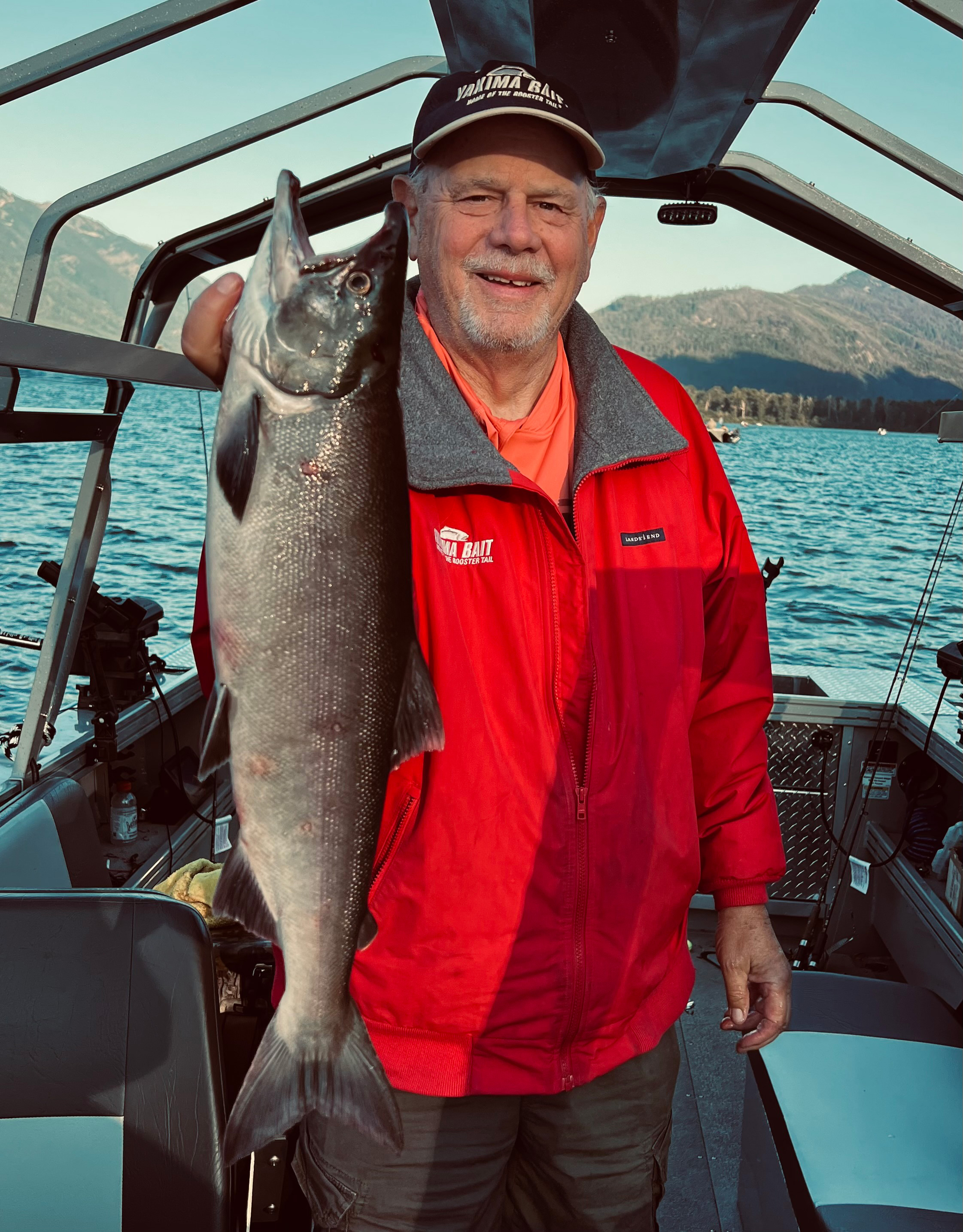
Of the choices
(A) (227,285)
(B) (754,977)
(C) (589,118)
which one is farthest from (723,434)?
(A) (227,285)

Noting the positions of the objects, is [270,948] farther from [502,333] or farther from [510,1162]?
[502,333]

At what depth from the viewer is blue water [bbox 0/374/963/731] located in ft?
60.7

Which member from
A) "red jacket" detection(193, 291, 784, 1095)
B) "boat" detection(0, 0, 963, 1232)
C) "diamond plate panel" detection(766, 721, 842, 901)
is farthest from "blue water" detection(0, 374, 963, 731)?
"diamond plate panel" detection(766, 721, 842, 901)

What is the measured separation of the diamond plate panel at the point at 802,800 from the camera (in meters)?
5.55

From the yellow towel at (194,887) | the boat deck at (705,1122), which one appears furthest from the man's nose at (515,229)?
the boat deck at (705,1122)

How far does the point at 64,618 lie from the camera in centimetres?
410

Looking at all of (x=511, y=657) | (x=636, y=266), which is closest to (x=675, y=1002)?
(x=511, y=657)

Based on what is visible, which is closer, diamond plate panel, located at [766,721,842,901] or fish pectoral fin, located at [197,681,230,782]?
fish pectoral fin, located at [197,681,230,782]

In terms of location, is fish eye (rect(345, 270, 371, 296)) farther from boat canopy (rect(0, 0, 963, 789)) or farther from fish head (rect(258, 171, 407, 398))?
boat canopy (rect(0, 0, 963, 789))

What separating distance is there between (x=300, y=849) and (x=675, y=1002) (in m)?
1.17

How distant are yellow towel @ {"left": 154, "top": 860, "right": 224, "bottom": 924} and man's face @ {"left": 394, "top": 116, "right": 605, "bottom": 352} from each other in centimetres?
232

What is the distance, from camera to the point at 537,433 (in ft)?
7.75

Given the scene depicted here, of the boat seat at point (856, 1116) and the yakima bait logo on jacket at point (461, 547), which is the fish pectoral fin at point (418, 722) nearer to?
the yakima bait logo on jacket at point (461, 547)

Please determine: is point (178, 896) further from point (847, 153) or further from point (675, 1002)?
point (847, 153)
